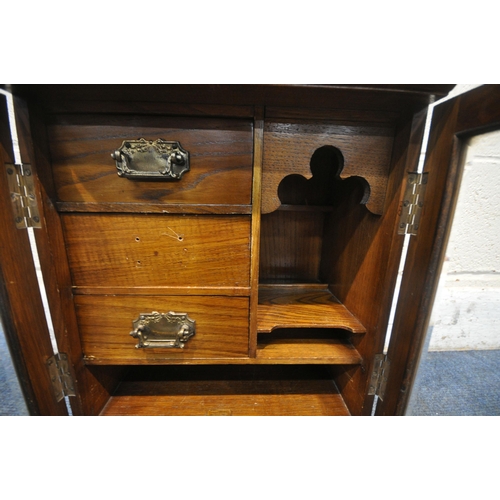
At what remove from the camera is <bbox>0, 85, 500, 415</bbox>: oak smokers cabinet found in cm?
47

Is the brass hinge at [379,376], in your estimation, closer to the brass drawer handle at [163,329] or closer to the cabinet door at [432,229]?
the cabinet door at [432,229]

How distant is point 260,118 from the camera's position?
49cm

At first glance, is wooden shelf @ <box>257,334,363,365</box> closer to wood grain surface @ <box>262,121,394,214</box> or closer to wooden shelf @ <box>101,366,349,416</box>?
wooden shelf @ <box>101,366,349,416</box>

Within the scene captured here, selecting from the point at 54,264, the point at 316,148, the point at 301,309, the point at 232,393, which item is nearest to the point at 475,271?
the point at 301,309

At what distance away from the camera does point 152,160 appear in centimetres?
50

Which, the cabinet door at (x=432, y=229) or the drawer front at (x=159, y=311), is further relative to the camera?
the drawer front at (x=159, y=311)

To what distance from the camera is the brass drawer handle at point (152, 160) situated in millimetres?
490

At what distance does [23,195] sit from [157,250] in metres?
0.28

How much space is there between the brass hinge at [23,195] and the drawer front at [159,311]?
0.65 ft

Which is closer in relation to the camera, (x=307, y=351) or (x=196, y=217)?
(x=196, y=217)

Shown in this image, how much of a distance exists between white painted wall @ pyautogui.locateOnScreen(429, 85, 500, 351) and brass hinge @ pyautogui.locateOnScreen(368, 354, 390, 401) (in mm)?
152

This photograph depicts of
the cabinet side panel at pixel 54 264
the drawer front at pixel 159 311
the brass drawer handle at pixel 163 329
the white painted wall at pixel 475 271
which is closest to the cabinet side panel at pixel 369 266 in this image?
the white painted wall at pixel 475 271

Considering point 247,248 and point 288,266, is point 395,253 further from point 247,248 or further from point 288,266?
point 288,266

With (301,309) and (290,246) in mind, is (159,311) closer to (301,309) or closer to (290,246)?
(301,309)
